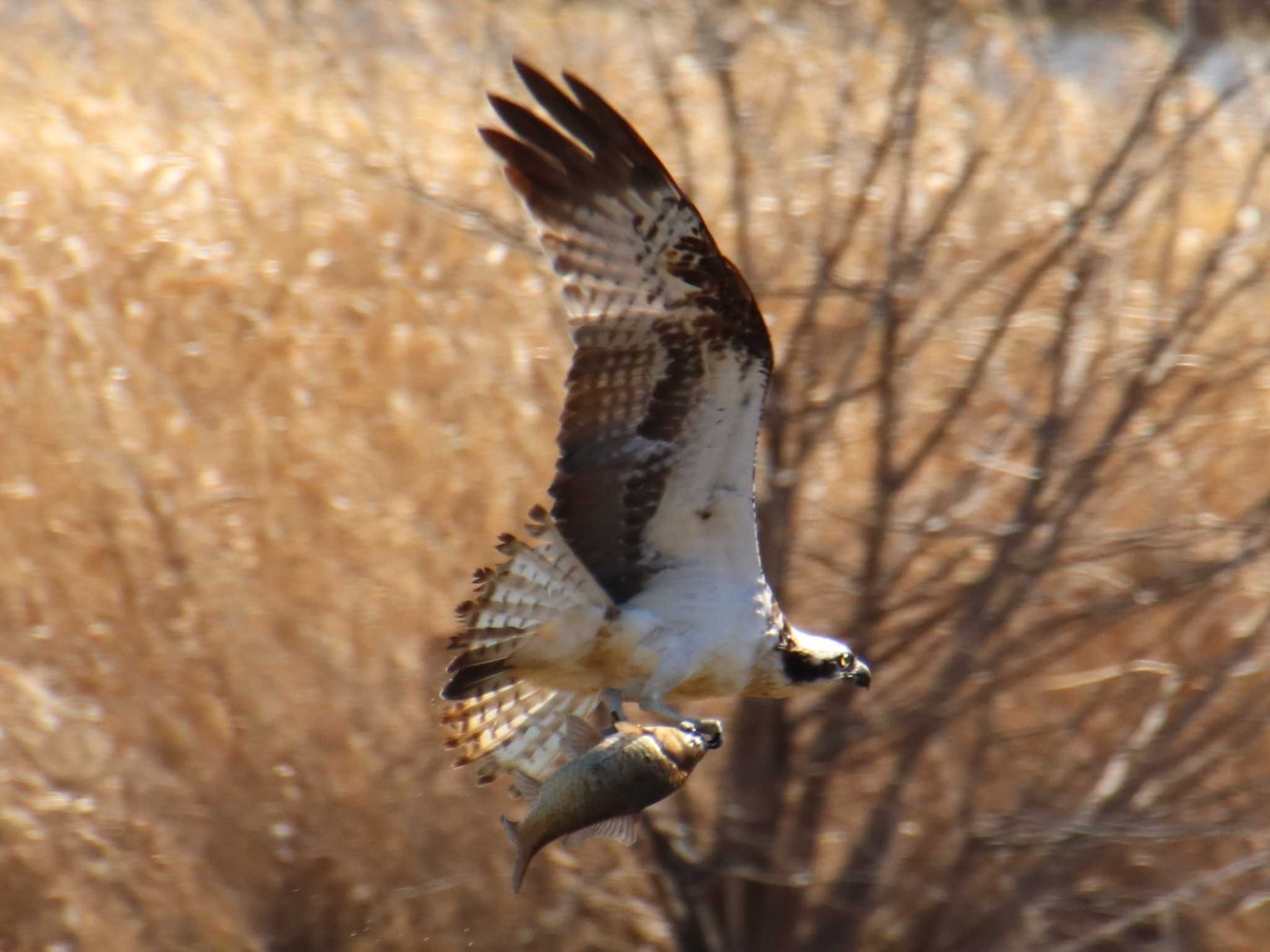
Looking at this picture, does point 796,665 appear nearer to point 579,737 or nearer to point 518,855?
point 579,737

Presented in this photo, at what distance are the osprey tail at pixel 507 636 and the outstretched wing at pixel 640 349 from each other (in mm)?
95

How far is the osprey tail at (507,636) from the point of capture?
162 inches

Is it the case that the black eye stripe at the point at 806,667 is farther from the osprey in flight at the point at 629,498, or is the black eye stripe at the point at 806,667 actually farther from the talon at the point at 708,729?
the talon at the point at 708,729

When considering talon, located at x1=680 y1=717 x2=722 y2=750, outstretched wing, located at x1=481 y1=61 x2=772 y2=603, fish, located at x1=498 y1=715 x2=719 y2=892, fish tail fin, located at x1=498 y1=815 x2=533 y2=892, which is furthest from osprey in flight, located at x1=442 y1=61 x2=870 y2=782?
fish tail fin, located at x1=498 y1=815 x2=533 y2=892

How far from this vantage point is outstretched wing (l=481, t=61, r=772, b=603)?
3.84m

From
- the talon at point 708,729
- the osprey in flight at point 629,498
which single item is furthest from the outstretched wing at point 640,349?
the talon at point 708,729

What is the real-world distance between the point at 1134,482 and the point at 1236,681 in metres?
0.82

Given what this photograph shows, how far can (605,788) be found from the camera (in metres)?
3.24

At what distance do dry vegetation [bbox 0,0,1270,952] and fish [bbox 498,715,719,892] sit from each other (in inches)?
115

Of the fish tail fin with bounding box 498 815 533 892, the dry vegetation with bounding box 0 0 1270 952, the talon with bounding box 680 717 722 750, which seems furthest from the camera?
the dry vegetation with bounding box 0 0 1270 952

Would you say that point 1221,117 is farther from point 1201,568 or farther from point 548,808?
point 548,808

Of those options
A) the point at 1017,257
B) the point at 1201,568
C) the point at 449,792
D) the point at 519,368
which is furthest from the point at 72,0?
the point at 1201,568

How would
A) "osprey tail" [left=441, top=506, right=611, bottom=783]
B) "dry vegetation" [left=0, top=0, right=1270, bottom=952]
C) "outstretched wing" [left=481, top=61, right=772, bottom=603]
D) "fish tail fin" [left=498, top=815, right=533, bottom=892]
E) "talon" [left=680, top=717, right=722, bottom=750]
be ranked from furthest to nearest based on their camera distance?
"dry vegetation" [left=0, top=0, right=1270, bottom=952] → "osprey tail" [left=441, top=506, right=611, bottom=783] → "outstretched wing" [left=481, top=61, right=772, bottom=603] → "talon" [left=680, top=717, right=722, bottom=750] → "fish tail fin" [left=498, top=815, right=533, bottom=892]

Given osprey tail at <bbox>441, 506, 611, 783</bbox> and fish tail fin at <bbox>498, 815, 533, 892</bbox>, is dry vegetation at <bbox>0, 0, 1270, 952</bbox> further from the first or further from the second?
fish tail fin at <bbox>498, 815, 533, 892</bbox>
